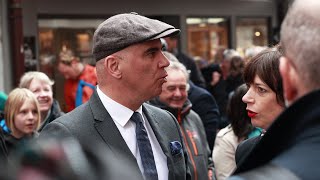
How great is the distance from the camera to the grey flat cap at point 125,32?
3168 millimetres

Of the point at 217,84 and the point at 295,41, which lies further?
the point at 217,84

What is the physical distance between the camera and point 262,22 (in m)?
15.9

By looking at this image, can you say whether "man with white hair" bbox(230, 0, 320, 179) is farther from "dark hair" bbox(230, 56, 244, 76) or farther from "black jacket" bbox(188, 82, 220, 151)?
"dark hair" bbox(230, 56, 244, 76)

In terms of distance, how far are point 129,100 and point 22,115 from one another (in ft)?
9.39

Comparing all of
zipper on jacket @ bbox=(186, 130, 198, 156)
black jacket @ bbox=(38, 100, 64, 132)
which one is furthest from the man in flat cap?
black jacket @ bbox=(38, 100, 64, 132)

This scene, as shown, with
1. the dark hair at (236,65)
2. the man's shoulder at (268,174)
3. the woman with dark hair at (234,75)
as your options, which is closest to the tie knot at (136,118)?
the man's shoulder at (268,174)

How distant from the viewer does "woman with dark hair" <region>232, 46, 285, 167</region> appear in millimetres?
3492

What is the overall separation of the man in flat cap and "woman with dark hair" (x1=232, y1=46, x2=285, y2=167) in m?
0.52

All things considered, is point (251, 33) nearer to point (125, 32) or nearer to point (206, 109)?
point (206, 109)

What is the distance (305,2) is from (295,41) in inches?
5.0

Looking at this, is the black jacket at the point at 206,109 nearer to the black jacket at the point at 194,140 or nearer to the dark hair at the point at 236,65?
the black jacket at the point at 194,140

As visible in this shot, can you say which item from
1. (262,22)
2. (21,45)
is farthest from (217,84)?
(262,22)

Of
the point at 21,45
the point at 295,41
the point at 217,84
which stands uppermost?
the point at 295,41

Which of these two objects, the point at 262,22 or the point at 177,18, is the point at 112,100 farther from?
the point at 262,22
